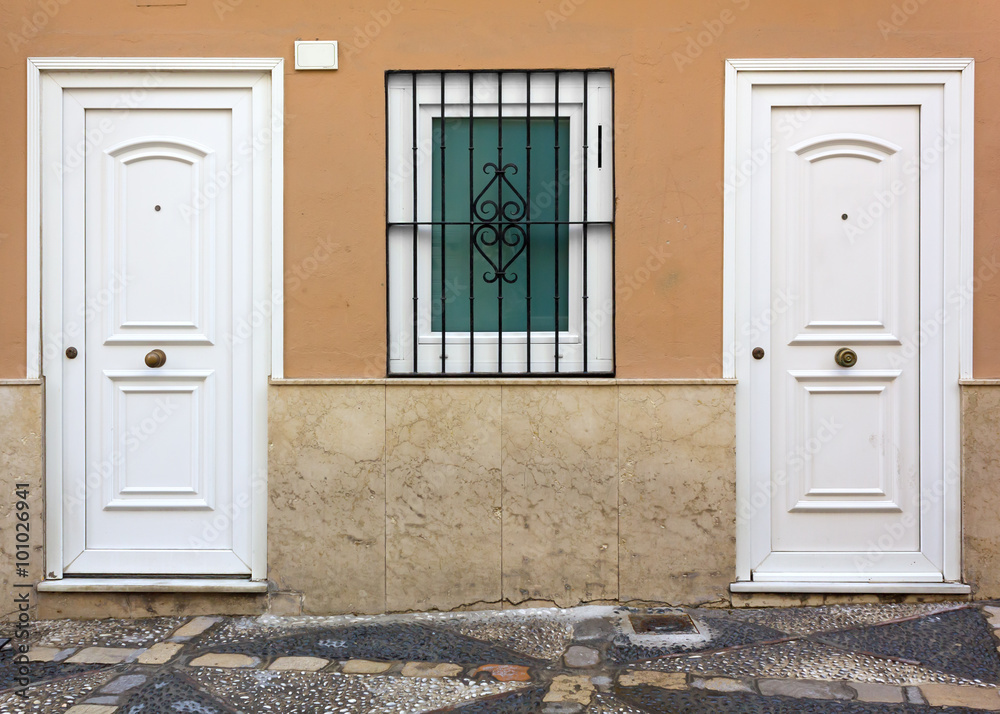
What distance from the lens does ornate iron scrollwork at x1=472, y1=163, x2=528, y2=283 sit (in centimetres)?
399

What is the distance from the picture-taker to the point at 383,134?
12.8 feet

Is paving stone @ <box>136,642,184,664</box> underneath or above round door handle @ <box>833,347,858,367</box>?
underneath

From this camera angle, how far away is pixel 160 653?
3512 millimetres

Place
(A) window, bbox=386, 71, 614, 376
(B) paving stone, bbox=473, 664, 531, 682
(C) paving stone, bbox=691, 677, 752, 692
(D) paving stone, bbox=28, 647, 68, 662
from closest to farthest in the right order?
1. (C) paving stone, bbox=691, 677, 752, 692
2. (B) paving stone, bbox=473, 664, 531, 682
3. (D) paving stone, bbox=28, 647, 68, 662
4. (A) window, bbox=386, 71, 614, 376

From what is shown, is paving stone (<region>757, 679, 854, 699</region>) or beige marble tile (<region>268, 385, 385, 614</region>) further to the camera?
beige marble tile (<region>268, 385, 385, 614</region>)

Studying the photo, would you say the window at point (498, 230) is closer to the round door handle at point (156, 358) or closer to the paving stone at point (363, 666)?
the round door handle at point (156, 358)

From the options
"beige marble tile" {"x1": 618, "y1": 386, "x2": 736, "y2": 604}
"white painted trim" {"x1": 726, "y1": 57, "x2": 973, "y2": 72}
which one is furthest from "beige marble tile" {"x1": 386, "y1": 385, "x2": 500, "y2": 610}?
"white painted trim" {"x1": 726, "y1": 57, "x2": 973, "y2": 72}

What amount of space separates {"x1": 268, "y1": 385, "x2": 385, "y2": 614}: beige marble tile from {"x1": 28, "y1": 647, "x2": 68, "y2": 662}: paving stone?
0.93 metres

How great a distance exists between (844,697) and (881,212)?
2223 millimetres

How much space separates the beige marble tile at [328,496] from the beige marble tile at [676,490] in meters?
1.18

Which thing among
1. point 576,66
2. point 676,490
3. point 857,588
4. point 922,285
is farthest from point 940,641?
point 576,66

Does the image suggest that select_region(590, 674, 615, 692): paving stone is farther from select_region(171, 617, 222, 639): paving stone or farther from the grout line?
select_region(171, 617, 222, 639): paving stone

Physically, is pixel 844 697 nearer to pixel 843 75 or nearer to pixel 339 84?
pixel 843 75

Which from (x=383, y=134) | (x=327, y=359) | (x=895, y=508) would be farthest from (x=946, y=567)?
(x=383, y=134)
